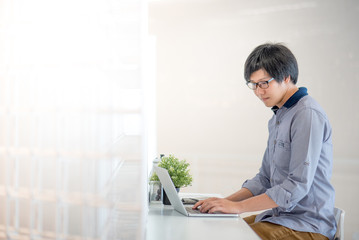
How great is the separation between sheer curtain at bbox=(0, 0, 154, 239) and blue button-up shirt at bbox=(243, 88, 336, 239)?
2.70 feet

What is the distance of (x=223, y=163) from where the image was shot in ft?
13.3

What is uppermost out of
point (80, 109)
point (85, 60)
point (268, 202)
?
point (85, 60)

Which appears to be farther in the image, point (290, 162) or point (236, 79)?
point (236, 79)

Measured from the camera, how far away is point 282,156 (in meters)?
1.70

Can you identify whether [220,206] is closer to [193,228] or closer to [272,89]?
[193,228]

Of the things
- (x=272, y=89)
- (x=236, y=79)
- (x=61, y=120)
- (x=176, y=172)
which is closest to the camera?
(x=61, y=120)

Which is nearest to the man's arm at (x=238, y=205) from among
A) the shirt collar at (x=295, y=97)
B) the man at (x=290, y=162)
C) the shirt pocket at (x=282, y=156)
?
the man at (x=290, y=162)

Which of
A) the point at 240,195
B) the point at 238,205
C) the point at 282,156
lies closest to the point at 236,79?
the point at 240,195

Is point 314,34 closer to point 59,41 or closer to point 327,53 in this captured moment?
point 327,53

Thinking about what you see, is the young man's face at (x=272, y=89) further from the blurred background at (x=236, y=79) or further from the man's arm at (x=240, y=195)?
the blurred background at (x=236, y=79)

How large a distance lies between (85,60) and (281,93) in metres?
1.09

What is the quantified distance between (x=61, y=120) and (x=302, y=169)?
104 cm

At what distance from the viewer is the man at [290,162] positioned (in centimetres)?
156

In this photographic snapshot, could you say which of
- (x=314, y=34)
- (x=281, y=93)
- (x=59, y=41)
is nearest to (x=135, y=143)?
(x=59, y=41)
